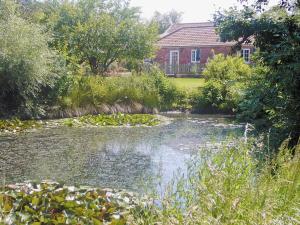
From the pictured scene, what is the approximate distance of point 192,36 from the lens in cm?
3591

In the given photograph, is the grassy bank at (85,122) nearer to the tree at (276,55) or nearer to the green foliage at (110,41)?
the green foliage at (110,41)

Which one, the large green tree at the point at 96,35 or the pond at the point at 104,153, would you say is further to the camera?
the large green tree at the point at 96,35

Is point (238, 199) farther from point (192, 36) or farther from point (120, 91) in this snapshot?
point (192, 36)

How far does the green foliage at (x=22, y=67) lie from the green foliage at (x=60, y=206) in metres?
8.56

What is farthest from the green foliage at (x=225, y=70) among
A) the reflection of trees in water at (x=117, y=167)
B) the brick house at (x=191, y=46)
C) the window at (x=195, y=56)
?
the window at (x=195, y=56)

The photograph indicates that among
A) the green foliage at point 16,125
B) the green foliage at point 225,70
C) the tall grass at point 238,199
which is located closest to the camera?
the tall grass at point 238,199

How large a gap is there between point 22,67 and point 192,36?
23896mm

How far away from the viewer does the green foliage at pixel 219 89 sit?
61.0 ft

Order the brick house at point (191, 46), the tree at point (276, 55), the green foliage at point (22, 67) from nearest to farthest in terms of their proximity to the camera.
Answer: the tree at point (276, 55) → the green foliage at point (22, 67) → the brick house at point (191, 46)

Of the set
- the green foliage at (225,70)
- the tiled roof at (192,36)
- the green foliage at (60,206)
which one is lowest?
the green foliage at (60,206)

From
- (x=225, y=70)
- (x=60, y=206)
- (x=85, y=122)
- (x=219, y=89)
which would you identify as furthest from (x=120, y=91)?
(x=60, y=206)

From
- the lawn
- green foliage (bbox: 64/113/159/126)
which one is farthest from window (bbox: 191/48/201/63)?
green foliage (bbox: 64/113/159/126)

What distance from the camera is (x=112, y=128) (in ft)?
46.7

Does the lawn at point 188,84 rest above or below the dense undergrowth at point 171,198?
above
